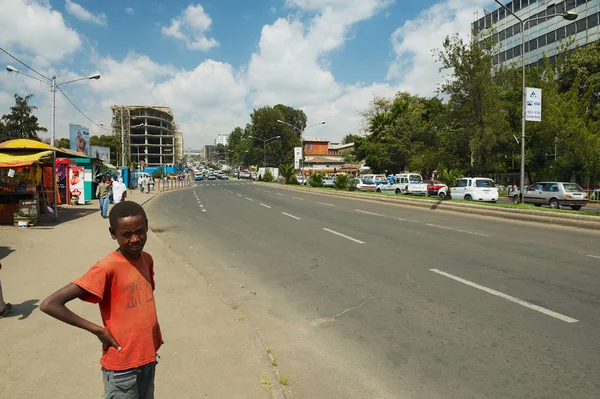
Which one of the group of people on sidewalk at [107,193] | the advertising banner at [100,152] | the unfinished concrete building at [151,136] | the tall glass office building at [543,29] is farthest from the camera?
the unfinished concrete building at [151,136]

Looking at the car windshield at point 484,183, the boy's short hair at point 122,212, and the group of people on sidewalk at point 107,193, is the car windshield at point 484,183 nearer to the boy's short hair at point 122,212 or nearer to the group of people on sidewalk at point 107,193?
the group of people on sidewalk at point 107,193

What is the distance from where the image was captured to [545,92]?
32.4 metres

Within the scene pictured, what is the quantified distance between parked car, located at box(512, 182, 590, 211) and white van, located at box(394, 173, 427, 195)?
9507mm

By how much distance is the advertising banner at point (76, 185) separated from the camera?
22.8m

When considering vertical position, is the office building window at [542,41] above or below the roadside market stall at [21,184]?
above

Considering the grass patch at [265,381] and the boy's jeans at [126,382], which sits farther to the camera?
the grass patch at [265,381]

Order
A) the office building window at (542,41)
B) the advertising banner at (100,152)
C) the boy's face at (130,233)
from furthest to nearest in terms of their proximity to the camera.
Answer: the office building window at (542,41), the advertising banner at (100,152), the boy's face at (130,233)

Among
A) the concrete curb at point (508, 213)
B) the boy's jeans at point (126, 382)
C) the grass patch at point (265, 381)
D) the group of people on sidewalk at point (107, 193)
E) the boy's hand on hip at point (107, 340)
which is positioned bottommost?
the grass patch at point (265, 381)

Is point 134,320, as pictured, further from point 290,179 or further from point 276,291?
point 290,179

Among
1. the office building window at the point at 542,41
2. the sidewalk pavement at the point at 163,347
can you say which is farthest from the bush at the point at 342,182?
the office building window at the point at 542,41

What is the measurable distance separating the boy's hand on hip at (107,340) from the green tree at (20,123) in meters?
70.8

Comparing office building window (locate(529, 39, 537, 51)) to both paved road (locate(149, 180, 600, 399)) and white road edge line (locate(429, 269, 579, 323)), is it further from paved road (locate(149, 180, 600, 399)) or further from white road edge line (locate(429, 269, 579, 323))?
white road edge line (locate(429, 269, 579, 323))

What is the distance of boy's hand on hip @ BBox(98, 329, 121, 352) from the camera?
82.4 inches

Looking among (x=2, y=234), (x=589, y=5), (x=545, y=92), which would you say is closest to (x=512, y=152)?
(x=545, y=92)
